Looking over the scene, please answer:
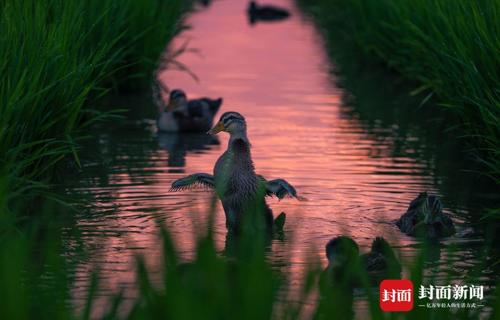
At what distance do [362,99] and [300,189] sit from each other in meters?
7.65

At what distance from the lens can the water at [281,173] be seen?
999 cm

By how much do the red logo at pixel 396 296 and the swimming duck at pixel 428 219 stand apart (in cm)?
300

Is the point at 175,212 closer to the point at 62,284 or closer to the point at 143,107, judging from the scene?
the point at 62,284

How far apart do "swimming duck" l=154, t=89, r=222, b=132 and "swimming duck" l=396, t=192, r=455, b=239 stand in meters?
6.51

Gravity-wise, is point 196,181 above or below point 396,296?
above

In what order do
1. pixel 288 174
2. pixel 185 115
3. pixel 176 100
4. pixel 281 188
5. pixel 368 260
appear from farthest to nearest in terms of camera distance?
pixel 176 100 → pixel 185 115 → pixel 288 174 → pixel 281 188 → pixel 368 260

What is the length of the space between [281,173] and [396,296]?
648 centimetres

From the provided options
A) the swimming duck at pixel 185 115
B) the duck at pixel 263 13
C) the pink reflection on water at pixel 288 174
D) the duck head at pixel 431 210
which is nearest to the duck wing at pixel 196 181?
the pink reflection on water at pixel 288 174

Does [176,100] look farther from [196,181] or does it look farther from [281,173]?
[196,181]

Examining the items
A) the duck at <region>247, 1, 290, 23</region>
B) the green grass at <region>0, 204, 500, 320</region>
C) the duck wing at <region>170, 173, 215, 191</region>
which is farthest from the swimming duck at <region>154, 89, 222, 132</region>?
the duck at <region>247, 1, 290, 23</region>

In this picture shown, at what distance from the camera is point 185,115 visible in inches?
688

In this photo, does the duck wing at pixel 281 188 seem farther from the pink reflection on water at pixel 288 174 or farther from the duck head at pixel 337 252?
the duck head at pixel 337 252

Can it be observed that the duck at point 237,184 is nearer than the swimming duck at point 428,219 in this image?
No

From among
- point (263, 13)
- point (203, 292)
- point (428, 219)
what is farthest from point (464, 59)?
point (263, 13)
